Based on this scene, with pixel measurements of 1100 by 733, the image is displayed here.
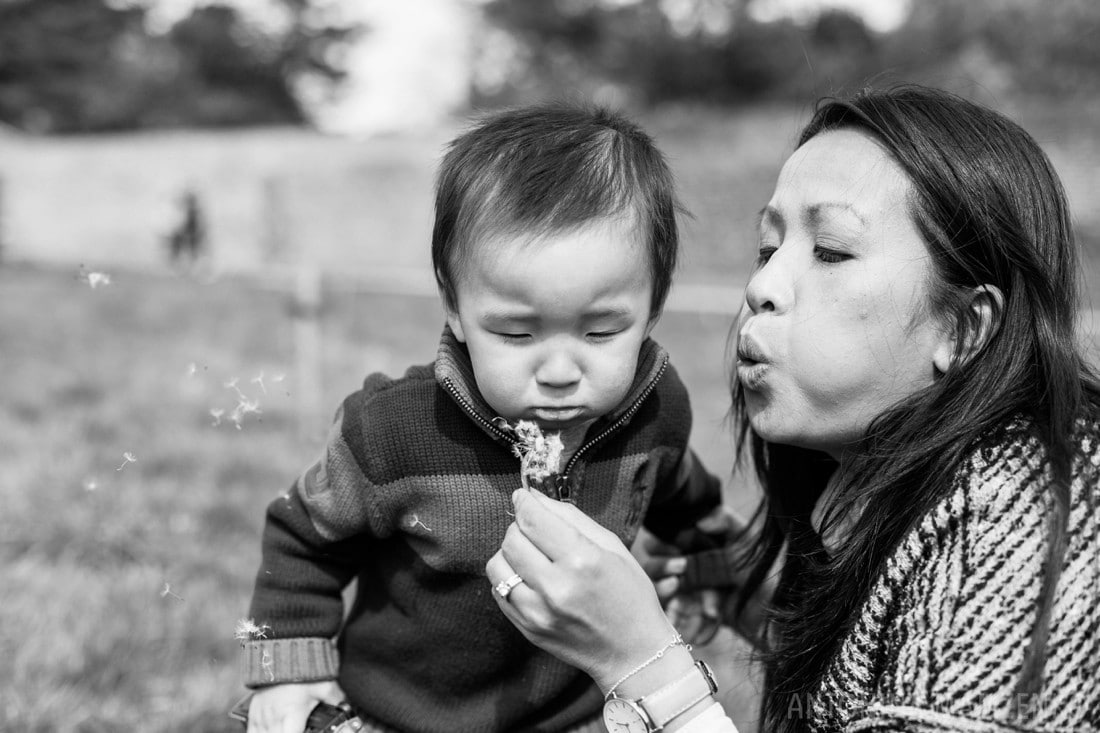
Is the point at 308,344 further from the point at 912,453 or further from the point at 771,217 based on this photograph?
the point at 912,453

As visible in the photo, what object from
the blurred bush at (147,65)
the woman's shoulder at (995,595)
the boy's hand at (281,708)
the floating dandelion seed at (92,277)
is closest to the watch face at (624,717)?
the woman's shoulder at (995,595)

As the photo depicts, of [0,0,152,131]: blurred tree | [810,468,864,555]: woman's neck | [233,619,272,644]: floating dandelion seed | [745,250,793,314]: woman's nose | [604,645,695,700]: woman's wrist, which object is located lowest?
[0,0,152,131]: blurred tree

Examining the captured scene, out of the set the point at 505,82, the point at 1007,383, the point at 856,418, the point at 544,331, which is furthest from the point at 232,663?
the point at 505,82

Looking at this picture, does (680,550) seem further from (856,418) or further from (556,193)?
(556,193)

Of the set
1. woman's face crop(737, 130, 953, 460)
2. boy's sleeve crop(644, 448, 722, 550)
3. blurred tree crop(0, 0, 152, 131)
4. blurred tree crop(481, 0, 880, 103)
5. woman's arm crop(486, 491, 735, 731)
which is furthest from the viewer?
blurred tree crop(0, 0, 152, 131)

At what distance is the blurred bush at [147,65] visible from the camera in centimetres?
3781

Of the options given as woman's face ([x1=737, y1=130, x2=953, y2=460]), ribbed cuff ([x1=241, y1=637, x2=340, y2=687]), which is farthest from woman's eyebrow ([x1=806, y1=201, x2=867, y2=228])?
ribbed cuff ([x1=241, y1=637, x2=340, y2=687])

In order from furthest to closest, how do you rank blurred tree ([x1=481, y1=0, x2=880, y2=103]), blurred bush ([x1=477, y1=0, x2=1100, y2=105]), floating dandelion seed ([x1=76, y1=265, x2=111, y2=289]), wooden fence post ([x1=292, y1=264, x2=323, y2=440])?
blurred tree ([x1=481, y1=0, x2=880, y2=103])
blurred bush ([x1=477, y1=0, x2=1100, y2=105])
wooden fence post ([x1=292, y1=264, x2=323, y2=440])
floating dandelion seed ([x1=76, y1=265, x2=111, y2=289])

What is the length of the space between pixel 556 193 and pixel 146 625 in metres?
2.31

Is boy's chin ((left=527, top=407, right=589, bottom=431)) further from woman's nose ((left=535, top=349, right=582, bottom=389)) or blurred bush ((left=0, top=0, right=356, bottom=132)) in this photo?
blurred bush ((left=0, top=0, right=356, bottom=132))

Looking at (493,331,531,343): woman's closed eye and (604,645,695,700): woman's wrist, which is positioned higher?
(493,331,531,343): woman's closed eye

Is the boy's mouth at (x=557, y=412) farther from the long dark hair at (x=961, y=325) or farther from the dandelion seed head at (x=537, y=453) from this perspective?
the long dark hair at (x=961, y=325)

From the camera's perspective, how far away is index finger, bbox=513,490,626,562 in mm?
1514

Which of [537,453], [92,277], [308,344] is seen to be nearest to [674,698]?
[537,453]
